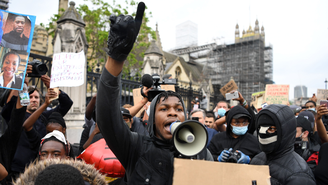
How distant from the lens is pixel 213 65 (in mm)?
40125

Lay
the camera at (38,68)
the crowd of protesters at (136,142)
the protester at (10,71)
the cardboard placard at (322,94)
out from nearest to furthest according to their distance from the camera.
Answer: the crowd of protesters at (136,142), the protester at (10,71), the camera at (38,68), the cardboard placard at (322,94)

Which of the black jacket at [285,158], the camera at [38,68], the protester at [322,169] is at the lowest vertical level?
the protester at [322,169]

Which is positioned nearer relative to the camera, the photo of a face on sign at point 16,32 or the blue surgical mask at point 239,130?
the photo of a face on sign at point 16,32

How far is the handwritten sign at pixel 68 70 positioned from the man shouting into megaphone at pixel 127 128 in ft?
10.1

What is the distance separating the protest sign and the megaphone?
241 centimetres

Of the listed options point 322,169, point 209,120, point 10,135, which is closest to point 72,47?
point 209,120

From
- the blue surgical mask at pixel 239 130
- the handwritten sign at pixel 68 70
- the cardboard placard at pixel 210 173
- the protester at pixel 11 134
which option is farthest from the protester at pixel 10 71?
the blue surgical mask at pixel 239 130

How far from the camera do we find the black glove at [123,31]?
4.26 feet

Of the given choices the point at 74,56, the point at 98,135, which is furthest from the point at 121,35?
the point at 74,56

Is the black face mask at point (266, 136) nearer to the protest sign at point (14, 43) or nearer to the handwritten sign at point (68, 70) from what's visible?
the protest sign at point (14, 43)

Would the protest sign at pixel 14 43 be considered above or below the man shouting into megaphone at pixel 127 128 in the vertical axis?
above

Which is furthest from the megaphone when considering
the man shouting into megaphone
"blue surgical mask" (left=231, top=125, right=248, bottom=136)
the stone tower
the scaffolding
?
the scaffolding

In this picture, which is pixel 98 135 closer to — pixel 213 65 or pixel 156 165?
pixel 156 165

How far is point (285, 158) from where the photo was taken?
6.81ft
